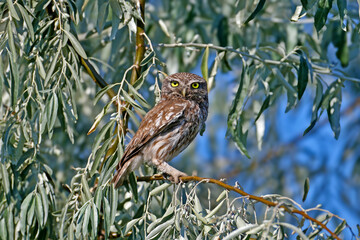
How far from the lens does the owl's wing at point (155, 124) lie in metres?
2.97

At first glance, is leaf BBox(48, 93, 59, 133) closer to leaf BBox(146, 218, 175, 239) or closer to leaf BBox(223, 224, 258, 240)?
leaf BBox(146, 218, 175, 239)

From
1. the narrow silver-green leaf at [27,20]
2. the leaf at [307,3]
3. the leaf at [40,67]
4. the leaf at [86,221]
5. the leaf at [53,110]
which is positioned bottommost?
the leaf at [86,221]

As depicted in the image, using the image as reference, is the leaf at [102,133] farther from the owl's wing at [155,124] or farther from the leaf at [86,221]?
the owl's wing at [155,124]

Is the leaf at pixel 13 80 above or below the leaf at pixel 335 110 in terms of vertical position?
above

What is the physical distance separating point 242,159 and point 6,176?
4.14 meters

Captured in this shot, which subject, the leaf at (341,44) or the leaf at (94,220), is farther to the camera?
the leaf at (341,44)

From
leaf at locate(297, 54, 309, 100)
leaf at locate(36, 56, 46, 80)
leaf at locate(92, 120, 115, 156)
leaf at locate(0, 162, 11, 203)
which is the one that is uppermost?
leaf at locate(36, 56, 46, 80)

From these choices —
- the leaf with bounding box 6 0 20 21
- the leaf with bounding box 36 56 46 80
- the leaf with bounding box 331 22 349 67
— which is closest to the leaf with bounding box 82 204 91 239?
the leaf with bounding box 36 56 46 80

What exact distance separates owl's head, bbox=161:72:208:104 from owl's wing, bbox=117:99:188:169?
266mm

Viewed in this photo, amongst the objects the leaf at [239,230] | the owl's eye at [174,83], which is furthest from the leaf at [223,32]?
the leaf at [239,230]

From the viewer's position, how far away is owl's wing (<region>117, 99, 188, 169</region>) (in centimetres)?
297

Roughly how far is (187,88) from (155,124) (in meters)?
0.48

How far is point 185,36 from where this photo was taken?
4.52 meters

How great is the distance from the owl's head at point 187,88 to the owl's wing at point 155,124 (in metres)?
0.27
